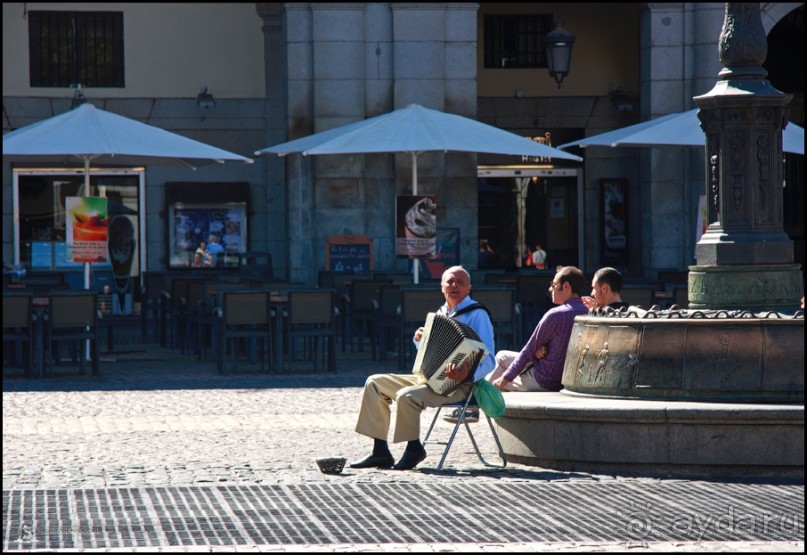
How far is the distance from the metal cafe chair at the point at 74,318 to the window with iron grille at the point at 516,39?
41.1ft

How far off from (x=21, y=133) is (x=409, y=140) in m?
4.54

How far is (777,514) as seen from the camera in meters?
7.66

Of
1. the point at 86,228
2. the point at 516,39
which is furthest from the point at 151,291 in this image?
the point at 516,39

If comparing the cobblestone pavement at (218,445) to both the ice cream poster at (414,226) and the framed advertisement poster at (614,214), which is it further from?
the framed advertisement poster at (614,214)

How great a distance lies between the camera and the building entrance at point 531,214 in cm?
2598

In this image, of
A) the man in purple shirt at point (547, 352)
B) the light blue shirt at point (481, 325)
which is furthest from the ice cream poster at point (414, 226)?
the light blue shirt at point (481, 325)

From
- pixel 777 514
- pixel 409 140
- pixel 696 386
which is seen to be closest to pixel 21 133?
pixel 409 140

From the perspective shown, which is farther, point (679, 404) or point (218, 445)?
point (218, 445)

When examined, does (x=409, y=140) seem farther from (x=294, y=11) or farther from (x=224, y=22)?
(x=224, y=22)

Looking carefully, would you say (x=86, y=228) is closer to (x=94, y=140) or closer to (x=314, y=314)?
(x=94, y=140)

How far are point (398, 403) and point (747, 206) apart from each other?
2.86 meters

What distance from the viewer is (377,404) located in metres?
9.67

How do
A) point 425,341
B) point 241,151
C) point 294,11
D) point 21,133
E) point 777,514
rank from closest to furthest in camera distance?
point 777,514 < point 425,341 < point 21,133 < point 294,11 < point 241,151

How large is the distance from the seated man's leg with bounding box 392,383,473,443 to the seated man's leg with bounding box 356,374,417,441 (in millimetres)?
128
